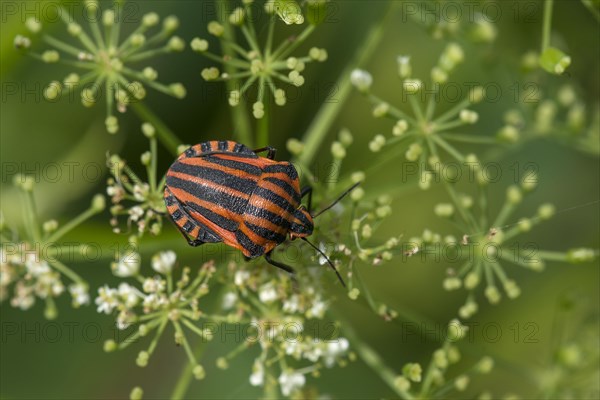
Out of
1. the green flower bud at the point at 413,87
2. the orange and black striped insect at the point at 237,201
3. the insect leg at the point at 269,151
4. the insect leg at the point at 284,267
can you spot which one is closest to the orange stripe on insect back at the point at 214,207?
the orange and black striped insect at the point at 237,201

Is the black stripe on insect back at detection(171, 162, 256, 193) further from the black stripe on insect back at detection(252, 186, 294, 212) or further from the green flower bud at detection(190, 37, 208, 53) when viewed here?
the green flower bud at detection(190, 37, 208, 53)

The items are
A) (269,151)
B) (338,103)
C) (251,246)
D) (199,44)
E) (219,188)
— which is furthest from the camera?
(338,103)

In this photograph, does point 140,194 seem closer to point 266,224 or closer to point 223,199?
point 223,199

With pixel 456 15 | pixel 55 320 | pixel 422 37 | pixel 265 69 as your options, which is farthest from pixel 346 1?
pixel 55 320

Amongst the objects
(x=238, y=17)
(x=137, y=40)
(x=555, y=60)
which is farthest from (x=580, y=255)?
(x=137, y=40)

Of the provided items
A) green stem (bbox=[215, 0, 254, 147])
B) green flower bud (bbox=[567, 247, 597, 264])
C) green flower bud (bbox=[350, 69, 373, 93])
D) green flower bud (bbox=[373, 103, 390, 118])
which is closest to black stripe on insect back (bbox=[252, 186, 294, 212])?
green stem (bbox=[215, 0, 254, 147])

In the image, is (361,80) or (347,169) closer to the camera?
(361,80)
